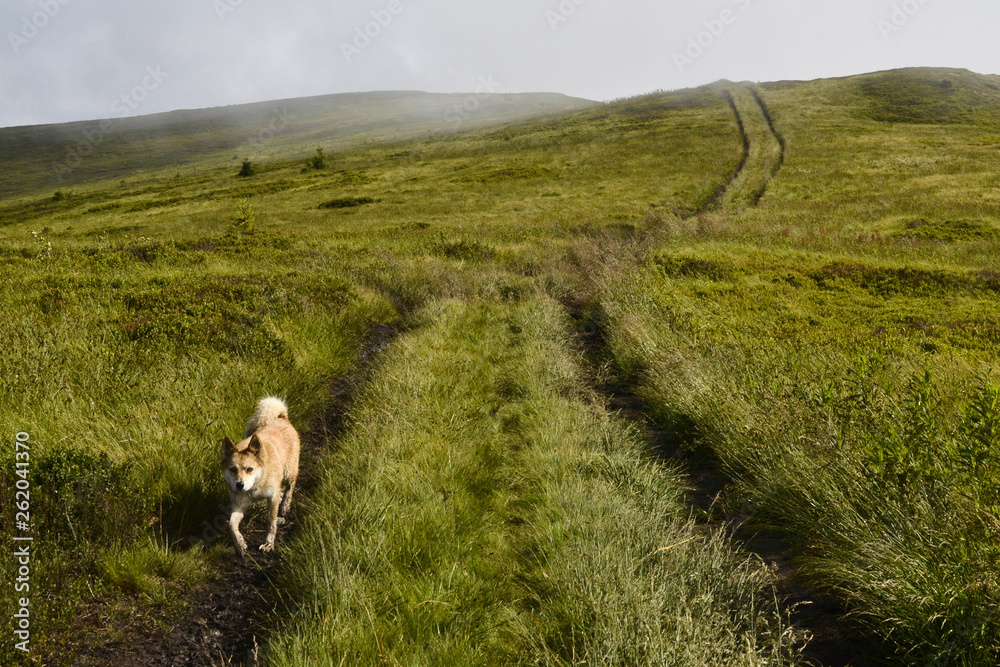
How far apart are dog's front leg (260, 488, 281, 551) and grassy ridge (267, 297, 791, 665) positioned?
42 cm

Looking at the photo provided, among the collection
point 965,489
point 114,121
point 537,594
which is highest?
point 114,121

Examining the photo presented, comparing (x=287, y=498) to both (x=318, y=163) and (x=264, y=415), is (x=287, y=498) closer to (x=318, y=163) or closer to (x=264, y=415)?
(x=264, y=415)

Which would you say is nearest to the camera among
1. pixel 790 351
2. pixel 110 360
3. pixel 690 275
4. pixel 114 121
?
pixel 110 360

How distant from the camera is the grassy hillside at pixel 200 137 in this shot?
11062cm

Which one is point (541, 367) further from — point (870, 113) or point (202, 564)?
point (870, 113)

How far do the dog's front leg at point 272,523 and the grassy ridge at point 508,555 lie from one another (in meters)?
0.42

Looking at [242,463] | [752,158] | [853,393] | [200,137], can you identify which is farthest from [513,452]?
[200,137]

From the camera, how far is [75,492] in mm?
4094

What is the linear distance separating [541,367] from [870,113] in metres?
74.2

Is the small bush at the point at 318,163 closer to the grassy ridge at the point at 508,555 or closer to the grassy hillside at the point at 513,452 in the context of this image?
the grassy hillside at the point at 513,452

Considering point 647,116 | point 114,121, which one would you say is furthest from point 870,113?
point 114,121

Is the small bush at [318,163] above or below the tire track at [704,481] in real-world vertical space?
above

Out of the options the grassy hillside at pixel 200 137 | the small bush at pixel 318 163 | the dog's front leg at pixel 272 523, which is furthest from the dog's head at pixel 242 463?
the grassy hillside at pixel 200 137

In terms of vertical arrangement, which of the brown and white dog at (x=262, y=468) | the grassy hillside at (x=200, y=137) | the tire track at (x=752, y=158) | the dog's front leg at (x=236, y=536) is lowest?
the dog's front leg at (x=236, y=536)
